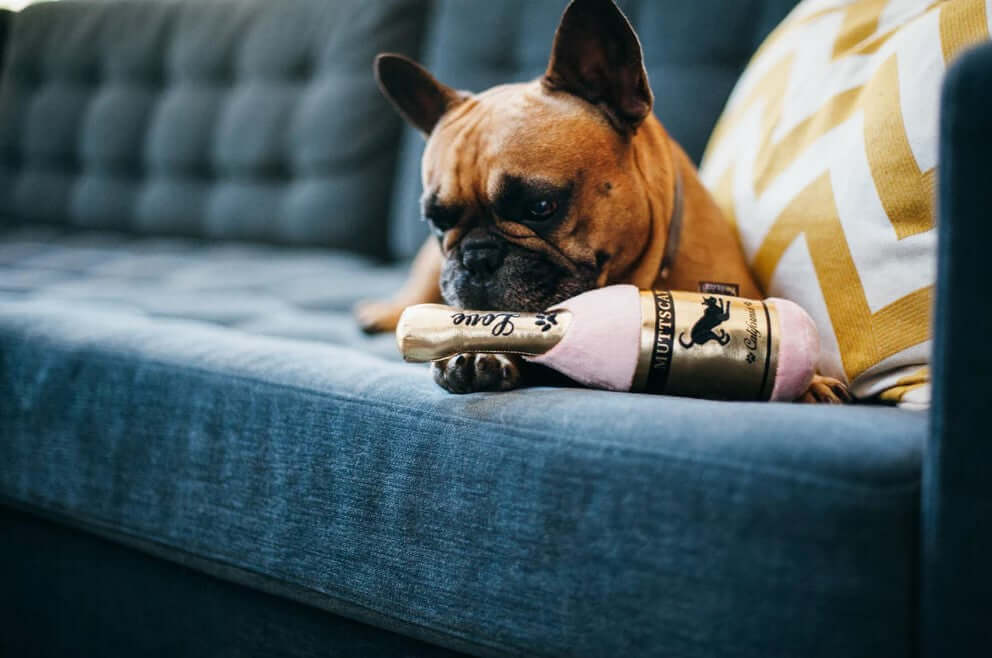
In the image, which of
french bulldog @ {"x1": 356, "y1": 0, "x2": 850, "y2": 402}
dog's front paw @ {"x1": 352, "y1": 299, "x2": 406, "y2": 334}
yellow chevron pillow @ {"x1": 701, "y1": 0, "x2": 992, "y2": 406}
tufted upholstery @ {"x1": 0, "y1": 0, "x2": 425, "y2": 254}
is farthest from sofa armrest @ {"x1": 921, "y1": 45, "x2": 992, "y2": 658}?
tufted upholstery @ {"x1": 0, "y1": 0, "x2": 425, "y2": 254}

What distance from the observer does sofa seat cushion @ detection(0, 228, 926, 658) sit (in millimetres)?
557

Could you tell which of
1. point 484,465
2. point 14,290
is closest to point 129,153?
point 14,290

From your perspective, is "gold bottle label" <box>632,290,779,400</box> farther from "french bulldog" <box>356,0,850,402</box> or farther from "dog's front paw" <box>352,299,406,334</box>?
"dog's front paw" <box>352,299,406,334</box>

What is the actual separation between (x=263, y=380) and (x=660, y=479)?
1.56 feet

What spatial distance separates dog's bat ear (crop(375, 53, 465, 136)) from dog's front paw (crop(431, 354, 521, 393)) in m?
0.58

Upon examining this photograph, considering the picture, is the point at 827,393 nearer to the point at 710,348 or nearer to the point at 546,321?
the point at 710,348

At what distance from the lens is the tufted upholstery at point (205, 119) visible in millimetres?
1923

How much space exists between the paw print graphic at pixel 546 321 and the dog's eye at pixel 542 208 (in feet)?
0.85

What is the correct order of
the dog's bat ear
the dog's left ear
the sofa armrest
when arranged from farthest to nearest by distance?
the dog's bat ear
the dog's left ear
the sofa armrest

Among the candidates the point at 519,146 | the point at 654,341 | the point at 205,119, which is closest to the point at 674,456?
the point at 654,341

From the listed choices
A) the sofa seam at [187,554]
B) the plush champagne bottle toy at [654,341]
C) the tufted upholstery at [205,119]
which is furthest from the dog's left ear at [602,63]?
the tufted upholstery at [205,119]

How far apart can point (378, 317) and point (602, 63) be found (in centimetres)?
56

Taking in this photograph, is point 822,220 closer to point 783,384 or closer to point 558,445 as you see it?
point 783,384

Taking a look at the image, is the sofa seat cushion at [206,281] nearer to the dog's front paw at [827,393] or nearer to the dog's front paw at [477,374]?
the dog's front paw at [477,374]
